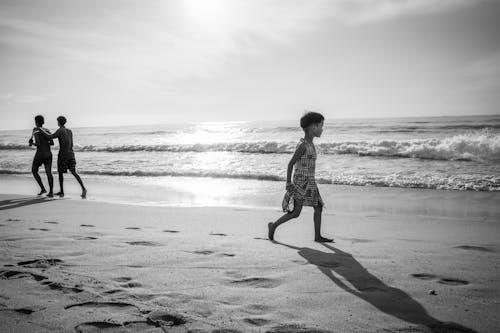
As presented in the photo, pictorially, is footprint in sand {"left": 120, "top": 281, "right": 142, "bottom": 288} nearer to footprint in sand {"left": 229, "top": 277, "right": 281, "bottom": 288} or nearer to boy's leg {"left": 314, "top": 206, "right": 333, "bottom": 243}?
footprint in sand {"left": 229, "top": 277, "right": 281, "bottom": 288}

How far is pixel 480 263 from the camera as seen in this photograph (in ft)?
12.3

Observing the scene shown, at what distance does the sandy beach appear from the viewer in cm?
236

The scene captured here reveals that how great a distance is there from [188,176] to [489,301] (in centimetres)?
1266

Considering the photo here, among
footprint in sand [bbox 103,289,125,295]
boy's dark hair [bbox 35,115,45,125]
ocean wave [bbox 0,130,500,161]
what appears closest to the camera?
footprint in sand [bbox 103,289,125,295]

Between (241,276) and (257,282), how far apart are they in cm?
20

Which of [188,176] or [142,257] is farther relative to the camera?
[188,176]

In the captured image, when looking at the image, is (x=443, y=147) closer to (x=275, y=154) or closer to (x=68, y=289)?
(x=275, y=154)

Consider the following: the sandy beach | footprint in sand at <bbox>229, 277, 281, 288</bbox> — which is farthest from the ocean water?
footprint in sand at <bbox>229, 277, 281, 288</bbox>

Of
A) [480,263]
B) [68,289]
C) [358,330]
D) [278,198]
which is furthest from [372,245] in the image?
[278,198]

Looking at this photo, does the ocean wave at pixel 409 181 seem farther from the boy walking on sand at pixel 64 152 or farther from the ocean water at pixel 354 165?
the boy walking on sand at pixel 64 152

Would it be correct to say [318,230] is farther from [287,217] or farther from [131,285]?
[131,285]

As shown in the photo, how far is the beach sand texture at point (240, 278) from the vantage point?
2352 millimetres

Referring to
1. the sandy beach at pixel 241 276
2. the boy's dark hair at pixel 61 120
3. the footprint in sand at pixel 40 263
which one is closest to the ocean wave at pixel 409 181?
the sandy beach at pixel 241 276

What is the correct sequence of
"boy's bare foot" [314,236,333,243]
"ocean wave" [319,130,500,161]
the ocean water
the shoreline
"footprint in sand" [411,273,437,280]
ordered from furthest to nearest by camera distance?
"ocean wave" [319,130,500,161], the ocean water, the shoreline, "boy's bare foot" [314,236,333,243], "footprint in sand" [411,273,437,280]
